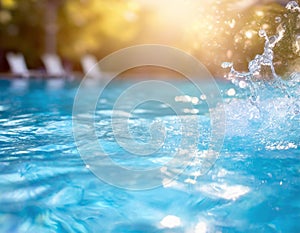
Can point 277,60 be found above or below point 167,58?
below

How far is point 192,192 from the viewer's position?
2955mm

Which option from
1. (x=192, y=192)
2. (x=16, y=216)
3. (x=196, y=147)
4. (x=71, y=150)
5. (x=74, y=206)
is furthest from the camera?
(x=196, y=147)

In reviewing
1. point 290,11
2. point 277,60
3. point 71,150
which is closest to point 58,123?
point 71,150

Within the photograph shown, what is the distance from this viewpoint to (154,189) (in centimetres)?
299

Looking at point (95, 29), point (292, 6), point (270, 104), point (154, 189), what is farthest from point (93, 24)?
point (154, 189)

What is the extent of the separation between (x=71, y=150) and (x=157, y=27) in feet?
55.2

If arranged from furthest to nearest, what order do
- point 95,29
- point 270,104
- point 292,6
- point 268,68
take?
point 95,29 → point 268,68 → point 292,6 → point 270,104

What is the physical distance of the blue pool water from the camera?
2.54 metres

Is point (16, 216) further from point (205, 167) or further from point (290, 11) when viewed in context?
point (290, 11)

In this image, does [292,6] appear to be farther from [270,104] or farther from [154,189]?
[154,189]

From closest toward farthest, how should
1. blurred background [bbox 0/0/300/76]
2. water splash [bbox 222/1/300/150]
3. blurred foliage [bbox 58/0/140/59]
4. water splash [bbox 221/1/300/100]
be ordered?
1. water splash [bbox 222/1/300/150]
2. water splash [bbox 221/1/300/100]
3. blurred background [bbox 0/0/300/76]
4. blurred foliage [bbox 58/0/140/59]

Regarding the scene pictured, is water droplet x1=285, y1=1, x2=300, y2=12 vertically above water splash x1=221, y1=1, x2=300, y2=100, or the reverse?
water droplet x1=285, y1=1, x2=300, y2=12

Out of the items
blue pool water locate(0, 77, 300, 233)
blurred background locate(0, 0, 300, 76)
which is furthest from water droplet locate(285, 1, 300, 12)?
blurred background locate(0, 0, 300, 76)

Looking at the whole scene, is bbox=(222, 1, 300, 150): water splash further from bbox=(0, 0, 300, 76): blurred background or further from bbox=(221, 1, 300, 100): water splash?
bbox=(0, 0, 300, 76): blurred background
